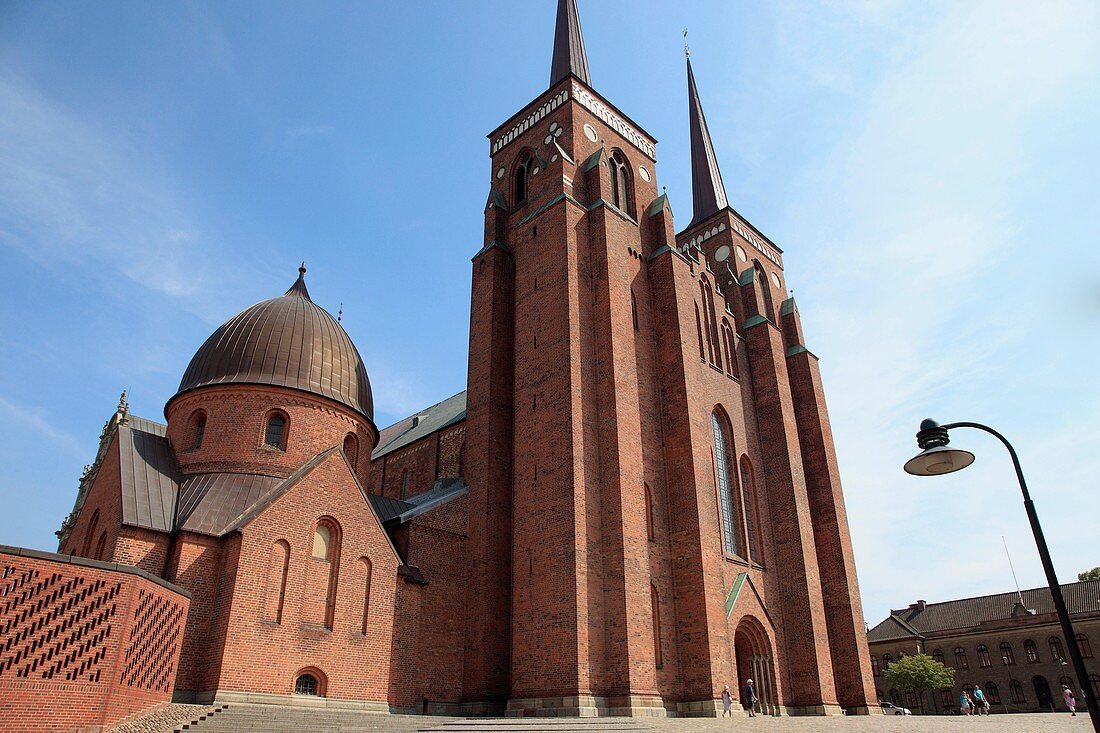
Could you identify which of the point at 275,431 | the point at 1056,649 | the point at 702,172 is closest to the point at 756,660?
the point at 275,431

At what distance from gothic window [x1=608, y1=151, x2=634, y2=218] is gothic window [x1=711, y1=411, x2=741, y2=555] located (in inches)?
354

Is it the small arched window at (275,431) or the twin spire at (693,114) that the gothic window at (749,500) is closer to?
the twin spire at (693,114)

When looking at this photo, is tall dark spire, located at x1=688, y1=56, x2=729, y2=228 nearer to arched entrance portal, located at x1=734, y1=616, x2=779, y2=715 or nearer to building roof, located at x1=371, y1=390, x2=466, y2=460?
building roof, located at x1=371, y1=390, x2=466, y2=460

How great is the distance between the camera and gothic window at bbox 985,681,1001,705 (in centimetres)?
4944

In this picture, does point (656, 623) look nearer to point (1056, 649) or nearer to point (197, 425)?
point (197, 425)

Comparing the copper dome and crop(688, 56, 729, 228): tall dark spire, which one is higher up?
crop(688, 56, 729, 228): tall dark spire

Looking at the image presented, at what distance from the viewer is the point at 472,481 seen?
25141 mm

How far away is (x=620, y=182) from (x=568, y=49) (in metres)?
7.94

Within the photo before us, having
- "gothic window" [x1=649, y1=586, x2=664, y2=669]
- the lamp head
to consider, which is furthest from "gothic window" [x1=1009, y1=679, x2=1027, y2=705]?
the lamp head

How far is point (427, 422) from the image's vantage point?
3712 cm

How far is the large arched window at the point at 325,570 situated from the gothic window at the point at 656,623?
362 inches

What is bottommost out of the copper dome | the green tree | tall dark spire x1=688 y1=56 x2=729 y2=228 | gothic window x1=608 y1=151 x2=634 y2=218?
the green tree

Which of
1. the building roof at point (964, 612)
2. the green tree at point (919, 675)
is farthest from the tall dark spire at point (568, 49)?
the building roof at point (964, 612)

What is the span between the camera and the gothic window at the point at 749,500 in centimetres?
2803
